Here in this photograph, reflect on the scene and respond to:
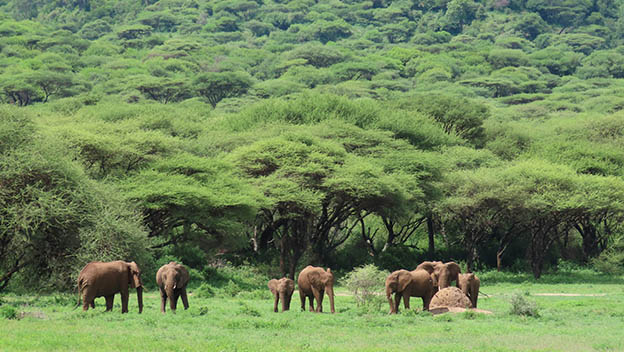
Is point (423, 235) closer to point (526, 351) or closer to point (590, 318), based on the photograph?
point (590, 318)

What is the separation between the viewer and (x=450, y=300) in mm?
26016

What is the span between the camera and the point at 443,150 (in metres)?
61.0

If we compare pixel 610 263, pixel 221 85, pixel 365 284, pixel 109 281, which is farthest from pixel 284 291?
pixel 221 85

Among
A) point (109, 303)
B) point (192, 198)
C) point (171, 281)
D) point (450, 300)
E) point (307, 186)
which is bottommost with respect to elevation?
point (450, 300)

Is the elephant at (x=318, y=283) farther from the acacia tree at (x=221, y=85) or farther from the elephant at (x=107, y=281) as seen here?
the acacia tree at (x=221, y=85)

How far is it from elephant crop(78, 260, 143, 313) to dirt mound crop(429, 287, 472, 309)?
9.85 meters

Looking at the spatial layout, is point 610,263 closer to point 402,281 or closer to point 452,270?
point 452,270

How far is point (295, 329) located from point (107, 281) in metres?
5.62

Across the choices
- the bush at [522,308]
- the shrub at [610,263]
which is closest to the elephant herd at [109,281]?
the bush at [522,308]

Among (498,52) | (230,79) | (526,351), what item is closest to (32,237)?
(526,351)

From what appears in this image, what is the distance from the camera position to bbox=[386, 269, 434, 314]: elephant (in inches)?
969

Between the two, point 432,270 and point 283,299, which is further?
point 432,270

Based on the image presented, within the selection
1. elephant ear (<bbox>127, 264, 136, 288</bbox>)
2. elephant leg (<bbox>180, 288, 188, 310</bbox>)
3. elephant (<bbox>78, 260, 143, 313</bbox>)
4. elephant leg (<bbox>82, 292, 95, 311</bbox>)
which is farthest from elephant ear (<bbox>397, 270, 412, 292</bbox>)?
elephant leg (<bbox>82, 292, 95, 311</bbox>)

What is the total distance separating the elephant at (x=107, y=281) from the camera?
860 inches
